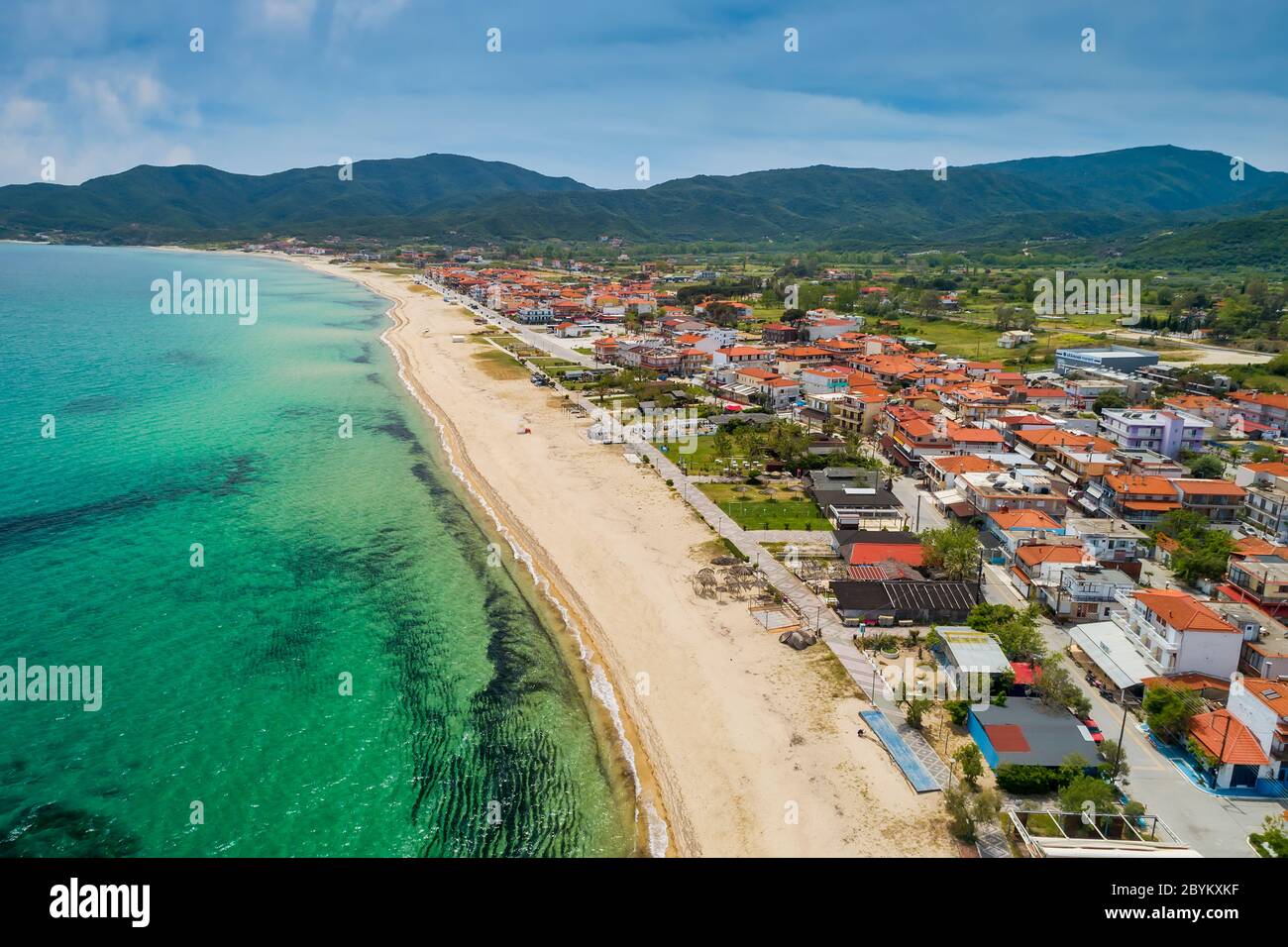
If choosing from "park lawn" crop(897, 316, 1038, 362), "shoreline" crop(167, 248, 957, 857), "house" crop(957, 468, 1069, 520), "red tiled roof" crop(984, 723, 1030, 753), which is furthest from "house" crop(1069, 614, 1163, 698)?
"park lawn" crop(897, 316, 1038, 362)

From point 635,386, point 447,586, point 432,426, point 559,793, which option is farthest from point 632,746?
point 635,386

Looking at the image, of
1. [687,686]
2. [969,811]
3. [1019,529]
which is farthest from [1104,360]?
[969,811]

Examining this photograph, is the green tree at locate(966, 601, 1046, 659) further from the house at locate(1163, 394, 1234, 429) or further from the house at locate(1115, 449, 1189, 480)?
the house at locate(1163, 394, 1234, 429)

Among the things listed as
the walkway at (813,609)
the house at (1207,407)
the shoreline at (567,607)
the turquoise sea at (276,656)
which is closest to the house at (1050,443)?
the house at (1207,407)

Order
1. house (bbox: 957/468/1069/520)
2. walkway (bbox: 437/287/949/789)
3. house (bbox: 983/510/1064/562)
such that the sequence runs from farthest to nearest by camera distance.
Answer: house (bbox: 957/468/1069/520) < house (bbox: 983/510/1064/562) < walkway (bbox: 437/287/949/789)

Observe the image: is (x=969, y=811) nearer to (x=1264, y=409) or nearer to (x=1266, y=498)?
(x=1266, y=498)

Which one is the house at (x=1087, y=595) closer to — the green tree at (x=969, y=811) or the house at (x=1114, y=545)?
the house at (x=1114, y=545)
